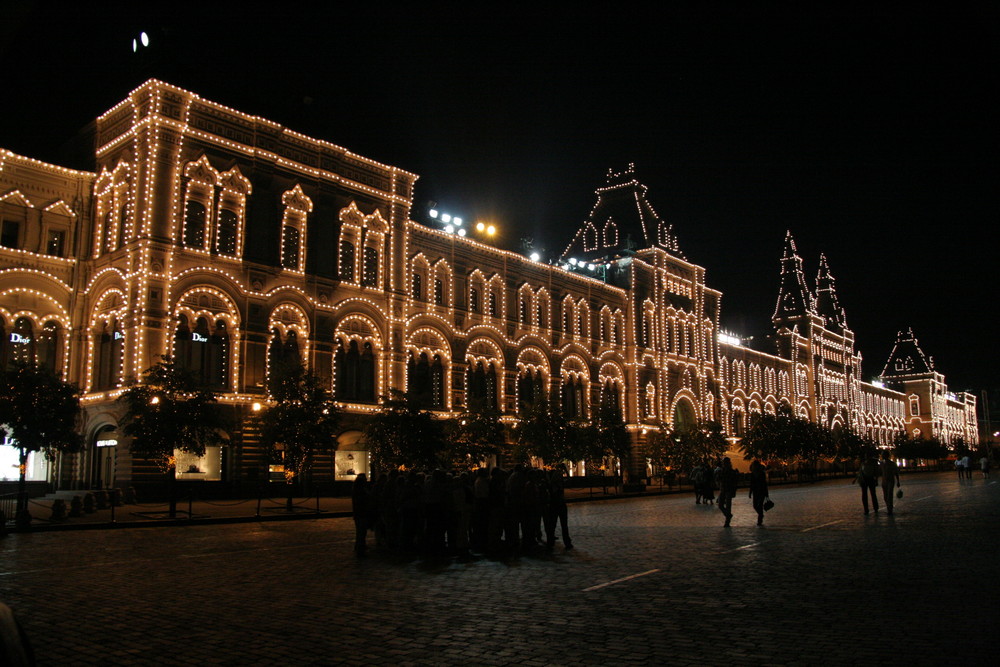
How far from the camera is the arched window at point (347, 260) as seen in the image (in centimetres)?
4291

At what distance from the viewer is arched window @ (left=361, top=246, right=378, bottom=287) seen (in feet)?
145

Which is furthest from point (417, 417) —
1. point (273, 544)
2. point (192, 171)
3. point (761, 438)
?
point (761, 438)

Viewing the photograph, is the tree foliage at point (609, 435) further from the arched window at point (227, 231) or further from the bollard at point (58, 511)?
the bollard at point (58, 511)

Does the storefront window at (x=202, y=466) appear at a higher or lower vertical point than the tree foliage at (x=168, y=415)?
lower

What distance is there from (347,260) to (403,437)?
10.9m

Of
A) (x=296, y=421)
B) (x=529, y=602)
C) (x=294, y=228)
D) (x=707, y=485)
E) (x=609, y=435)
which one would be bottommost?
(x=529, y=602)

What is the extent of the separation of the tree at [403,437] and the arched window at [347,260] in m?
8.15

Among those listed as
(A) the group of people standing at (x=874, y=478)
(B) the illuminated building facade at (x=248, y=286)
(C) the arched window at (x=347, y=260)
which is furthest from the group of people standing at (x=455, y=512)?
(C) the arched window at (x=347, y=260)

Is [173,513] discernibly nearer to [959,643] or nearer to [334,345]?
[334,345]

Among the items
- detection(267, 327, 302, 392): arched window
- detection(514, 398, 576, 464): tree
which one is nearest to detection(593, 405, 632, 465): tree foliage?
detection(514, 398, 576, 464): tree

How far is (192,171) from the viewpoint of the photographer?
37000 mm

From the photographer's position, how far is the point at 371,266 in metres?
44.5

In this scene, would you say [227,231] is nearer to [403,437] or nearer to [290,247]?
[290,247]

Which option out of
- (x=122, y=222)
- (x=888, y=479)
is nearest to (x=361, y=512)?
(x=888, y=479)
